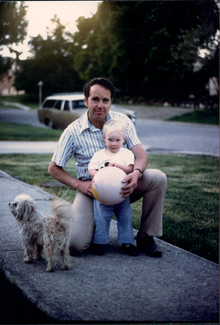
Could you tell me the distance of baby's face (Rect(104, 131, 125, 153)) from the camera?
8.95 feet

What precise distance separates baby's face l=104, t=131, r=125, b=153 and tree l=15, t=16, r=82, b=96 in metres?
0.99

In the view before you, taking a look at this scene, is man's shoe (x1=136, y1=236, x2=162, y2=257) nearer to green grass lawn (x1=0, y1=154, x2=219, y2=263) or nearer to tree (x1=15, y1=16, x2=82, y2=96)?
green grass lawn (x1=0, y1=154, x2=219, y2=263)

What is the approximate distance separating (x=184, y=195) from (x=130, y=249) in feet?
7.53

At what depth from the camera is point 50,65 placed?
4102 millimetres

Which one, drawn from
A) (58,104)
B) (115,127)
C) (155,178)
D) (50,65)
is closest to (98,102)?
(115,127)

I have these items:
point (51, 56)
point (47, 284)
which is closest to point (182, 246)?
point (47, 284)

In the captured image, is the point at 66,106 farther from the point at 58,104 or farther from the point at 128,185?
the point at 128,185

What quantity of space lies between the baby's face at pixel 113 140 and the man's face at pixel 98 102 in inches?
11.1

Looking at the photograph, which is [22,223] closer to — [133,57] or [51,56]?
[133,57]

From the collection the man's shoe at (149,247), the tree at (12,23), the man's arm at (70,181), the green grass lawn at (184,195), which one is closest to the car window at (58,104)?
the green grass lawn at (184,195)

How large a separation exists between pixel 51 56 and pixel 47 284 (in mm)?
2733

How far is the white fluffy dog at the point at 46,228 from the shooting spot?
2.47 m

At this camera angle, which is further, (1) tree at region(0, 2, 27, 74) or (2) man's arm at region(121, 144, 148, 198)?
(1) tree at region(0, 2, 27, 74)

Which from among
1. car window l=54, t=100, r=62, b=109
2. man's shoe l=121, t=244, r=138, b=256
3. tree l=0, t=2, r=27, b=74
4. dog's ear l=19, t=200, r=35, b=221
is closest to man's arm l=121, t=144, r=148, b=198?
man's shoe l=121, t=244, r=138, b=256
